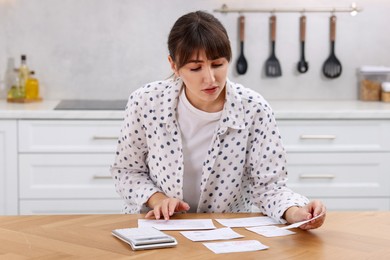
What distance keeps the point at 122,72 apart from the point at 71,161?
78 centimetres

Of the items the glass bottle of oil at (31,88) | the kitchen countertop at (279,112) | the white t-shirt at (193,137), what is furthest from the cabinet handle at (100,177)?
the white t-shirt at (193,137)

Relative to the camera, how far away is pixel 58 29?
4336 mm

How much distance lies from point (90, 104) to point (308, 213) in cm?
220

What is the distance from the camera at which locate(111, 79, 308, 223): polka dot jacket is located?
2.38m

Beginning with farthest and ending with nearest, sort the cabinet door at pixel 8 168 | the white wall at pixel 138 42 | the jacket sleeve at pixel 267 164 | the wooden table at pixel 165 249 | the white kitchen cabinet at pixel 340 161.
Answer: the white wall at pixel 138 42
the white kitchen cabinet at pixel 340 161
the cabinet door at pixel 8 168
the jacket sleeve at pixel 267 164
the wooden table at pixel 165 249

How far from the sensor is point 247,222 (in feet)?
7.19

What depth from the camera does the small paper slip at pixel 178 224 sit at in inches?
83.6

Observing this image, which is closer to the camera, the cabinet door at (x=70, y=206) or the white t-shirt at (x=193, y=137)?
the white t-shirt at (x=193, y=137)

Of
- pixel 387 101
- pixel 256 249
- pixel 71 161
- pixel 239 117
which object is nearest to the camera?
pixel 256 249

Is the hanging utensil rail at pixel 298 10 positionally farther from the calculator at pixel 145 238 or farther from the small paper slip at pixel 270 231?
the calculator at pixel 145 238

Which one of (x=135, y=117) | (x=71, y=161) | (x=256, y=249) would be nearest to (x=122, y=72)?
(x=71, y=161)

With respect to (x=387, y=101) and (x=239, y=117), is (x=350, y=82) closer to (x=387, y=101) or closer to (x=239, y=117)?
(x=387, y=101)

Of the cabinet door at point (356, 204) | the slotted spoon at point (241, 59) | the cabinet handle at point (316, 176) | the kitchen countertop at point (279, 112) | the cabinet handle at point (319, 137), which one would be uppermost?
the slotted spoon at point (241, 59)

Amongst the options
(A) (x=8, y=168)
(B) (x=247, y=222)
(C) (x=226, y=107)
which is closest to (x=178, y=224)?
(B) (x=247, y=222)
